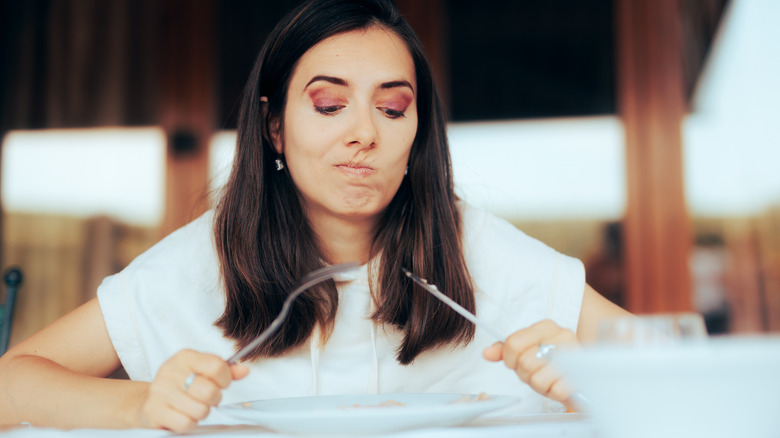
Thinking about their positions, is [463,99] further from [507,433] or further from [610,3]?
[507,433]

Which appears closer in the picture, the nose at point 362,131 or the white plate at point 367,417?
the white plate at point 367,417

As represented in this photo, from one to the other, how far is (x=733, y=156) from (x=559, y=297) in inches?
85.1

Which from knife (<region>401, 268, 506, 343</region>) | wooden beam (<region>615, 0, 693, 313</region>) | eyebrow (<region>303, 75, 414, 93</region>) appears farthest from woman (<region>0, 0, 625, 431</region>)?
wooden beam (<region>615, 0, 693, 313</region>)

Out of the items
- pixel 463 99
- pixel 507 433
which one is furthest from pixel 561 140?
pixel 507 433

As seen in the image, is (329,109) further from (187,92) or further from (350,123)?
(187,92)

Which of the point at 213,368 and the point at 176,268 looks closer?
the point at 213,368

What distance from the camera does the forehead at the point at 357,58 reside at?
1.14m

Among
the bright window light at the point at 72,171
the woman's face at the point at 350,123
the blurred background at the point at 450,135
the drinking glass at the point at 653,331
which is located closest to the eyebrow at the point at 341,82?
the woman's face at the point at 350,123

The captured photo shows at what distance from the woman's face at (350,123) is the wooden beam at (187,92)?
79.6 inches

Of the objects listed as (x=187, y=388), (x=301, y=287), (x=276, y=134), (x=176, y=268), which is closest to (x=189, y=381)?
(x=187, y=388)

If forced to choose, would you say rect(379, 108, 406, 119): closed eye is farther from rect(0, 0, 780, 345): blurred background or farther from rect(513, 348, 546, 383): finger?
rect(0, 0, 780, 345): blurred background

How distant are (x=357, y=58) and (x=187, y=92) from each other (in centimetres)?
215

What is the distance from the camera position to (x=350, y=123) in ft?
3.62

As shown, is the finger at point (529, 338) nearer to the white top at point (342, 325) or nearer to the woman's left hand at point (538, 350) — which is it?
the woman's left hand at point (538, 350)
